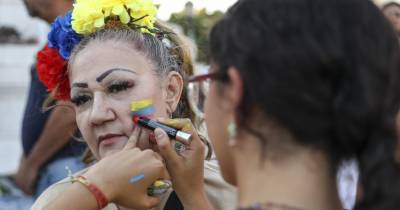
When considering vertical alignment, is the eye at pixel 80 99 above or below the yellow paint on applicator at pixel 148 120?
above

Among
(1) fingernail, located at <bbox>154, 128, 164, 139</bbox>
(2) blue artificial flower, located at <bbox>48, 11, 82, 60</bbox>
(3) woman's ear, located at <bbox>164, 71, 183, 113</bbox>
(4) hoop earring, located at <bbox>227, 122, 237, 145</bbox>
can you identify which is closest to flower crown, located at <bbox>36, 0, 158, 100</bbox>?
(2) blue artificial flower, located at <bbox>48, 11, 82, 60</bbox>

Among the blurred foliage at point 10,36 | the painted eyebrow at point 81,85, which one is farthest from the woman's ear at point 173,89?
the blurred foliage at point 10,36

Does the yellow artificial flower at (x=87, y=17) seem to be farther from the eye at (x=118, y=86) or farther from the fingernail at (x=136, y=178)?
the fingernail at (x=136, y=178)

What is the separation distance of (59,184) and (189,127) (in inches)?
19.5

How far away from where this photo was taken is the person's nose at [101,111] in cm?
207

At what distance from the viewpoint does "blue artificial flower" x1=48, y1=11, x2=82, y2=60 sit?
2.33 meters

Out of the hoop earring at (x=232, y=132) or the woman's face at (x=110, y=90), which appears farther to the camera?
the woman's face at (x=110, y=90)

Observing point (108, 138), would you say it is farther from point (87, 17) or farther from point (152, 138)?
point (87, 17)

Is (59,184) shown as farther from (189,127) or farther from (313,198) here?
(313,198)

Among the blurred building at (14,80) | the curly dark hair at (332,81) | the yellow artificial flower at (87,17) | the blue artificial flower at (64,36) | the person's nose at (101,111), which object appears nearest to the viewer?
the curly dark hair at (332,81)

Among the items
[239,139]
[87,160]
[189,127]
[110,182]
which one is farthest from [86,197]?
[87,160]

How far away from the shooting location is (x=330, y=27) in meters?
1.25

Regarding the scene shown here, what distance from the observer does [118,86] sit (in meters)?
2.11

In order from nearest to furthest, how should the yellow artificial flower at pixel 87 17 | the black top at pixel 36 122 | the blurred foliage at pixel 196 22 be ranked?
the yellow artificial flower at pixel 87 17 < the black top at pixel 36 122 < the blurred foliage at pixel 196 22
